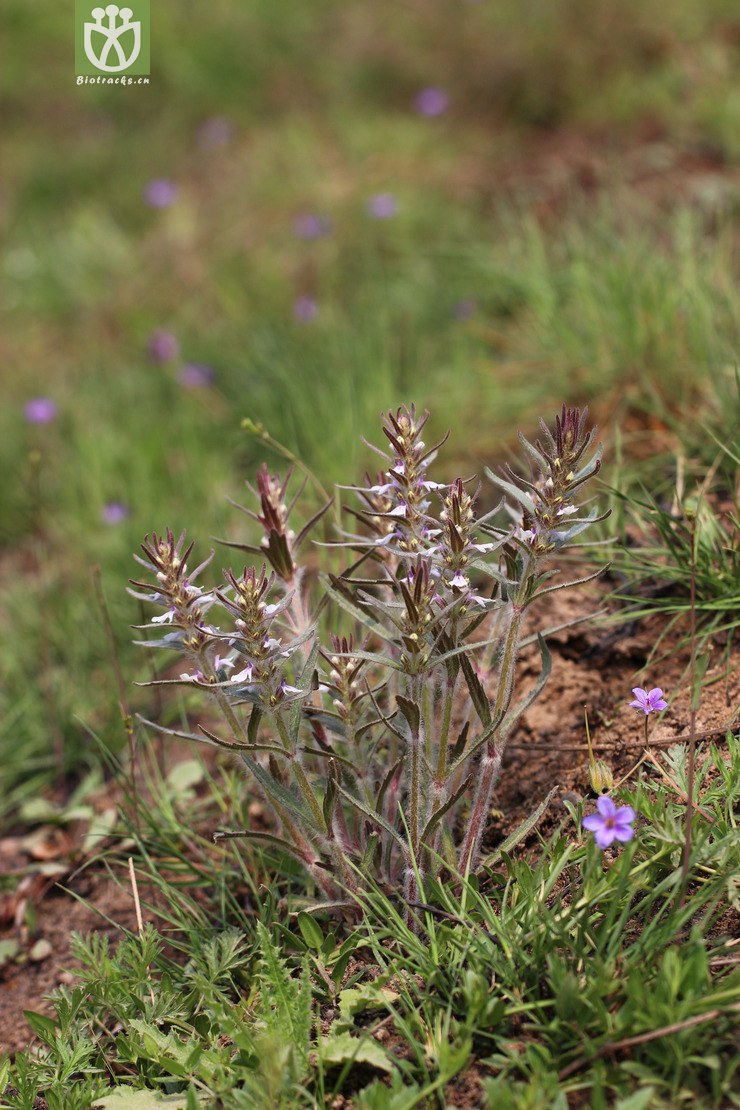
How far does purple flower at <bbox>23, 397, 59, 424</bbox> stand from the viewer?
154 inches

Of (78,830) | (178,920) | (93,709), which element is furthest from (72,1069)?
(93,709)

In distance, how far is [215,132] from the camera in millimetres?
5957

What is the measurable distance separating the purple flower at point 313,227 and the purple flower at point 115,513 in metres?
1.79

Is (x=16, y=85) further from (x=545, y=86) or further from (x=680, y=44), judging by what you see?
(x=680, y=44)

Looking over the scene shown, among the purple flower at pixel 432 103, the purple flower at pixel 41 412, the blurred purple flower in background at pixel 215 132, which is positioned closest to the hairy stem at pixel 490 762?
the purple flower at pixel 41 412

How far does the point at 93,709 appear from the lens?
286 cm

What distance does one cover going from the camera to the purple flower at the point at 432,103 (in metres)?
5.49

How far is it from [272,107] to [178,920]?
17.6ft

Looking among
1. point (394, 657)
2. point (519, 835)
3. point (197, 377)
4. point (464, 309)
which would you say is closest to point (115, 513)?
point (197, 377)

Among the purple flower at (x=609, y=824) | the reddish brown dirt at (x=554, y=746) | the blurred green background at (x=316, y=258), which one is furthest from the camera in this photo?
the blurred green background at (x=316, y=258)

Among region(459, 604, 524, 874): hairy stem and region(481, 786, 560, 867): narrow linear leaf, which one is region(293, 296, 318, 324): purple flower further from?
region(481, 786, 560, 867): narrow linear leaf

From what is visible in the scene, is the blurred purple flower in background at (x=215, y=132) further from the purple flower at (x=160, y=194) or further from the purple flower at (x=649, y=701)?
the purple flower at (x=649, y=701)

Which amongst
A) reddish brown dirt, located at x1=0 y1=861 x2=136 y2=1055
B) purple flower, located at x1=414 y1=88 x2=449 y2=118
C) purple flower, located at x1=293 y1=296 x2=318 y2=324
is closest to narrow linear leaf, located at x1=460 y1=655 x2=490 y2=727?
reddish brown dirt, located at x1=0 y1=861 x2=136 y2=1055

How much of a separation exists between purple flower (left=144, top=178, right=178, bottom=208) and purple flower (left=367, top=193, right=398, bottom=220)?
1.19 m
